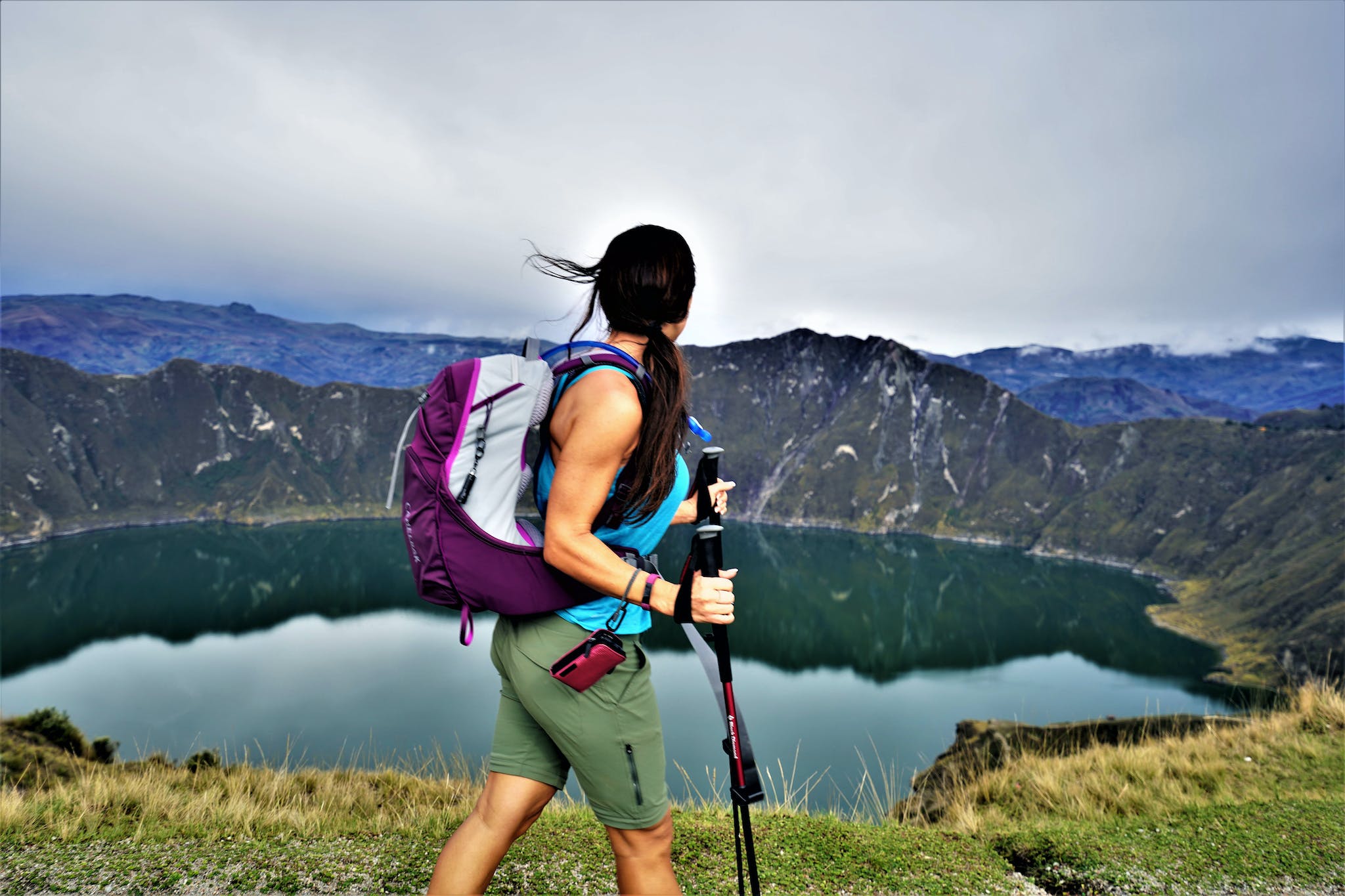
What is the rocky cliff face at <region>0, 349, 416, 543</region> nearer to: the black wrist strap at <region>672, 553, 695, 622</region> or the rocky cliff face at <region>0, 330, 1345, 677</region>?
the rocky cliff face at <region>0, 330, 1345, 677</region>

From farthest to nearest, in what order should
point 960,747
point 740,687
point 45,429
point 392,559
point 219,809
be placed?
1. point 45,429
2. point 392,559
3. point 740,687
4. point 960,747
5. point 219,809

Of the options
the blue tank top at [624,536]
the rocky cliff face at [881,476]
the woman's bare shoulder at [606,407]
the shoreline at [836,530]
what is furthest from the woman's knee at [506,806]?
the rocky cliff face at [881,476]

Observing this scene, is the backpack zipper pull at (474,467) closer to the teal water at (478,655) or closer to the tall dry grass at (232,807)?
the tall dry grass at (232,807)

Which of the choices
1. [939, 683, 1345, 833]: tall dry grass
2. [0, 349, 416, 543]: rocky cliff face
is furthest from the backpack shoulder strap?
[0, 349, 416, 543]: rocky cliff face

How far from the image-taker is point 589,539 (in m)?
1.70

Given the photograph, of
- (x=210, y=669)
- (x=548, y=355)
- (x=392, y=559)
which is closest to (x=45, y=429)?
(x=392, y=559)

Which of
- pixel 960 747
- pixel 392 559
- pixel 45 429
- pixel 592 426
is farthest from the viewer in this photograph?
pixel 45 429

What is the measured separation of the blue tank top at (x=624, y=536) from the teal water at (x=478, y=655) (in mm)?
4322

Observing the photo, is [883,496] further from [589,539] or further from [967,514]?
[589,539]

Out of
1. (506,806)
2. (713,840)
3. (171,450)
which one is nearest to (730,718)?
(506,806)

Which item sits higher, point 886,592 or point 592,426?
point 592,426

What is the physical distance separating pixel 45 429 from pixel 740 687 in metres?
190

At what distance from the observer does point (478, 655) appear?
6450cm

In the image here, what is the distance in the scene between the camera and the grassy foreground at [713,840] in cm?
292
